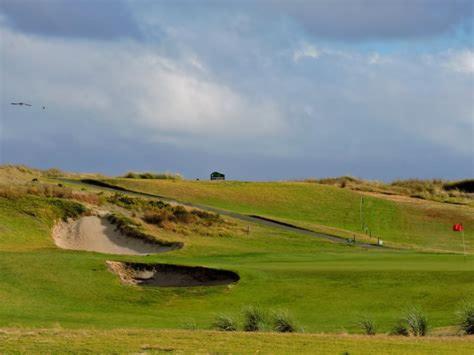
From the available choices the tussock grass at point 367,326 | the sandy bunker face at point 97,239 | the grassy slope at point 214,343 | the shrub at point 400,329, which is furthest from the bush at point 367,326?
the sandy bunker face at point 97,239

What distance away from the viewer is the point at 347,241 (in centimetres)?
6056

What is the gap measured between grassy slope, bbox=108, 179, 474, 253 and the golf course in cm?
18

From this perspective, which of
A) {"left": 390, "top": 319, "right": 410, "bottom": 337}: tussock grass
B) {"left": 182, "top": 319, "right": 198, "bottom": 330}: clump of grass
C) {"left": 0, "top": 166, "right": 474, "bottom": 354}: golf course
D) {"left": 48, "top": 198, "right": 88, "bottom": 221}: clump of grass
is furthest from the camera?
{"left": 48, "top": 198, "right": 88, "bottom": 221}: clump of grass

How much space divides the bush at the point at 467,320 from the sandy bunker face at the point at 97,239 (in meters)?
32.0

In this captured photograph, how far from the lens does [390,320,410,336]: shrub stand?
894 inches

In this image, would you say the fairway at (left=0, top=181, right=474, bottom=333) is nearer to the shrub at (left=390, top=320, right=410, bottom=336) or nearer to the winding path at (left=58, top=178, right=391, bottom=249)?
the shrub at (left=390, top=320, right=410, bottom=336)

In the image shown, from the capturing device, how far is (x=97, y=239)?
186ft

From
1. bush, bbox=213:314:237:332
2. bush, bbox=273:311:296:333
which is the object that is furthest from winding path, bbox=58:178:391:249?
bush, bbox=213:314:237:332

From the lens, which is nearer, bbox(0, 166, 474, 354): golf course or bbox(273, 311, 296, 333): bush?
bbox(0, 166, 474, 354): golf course

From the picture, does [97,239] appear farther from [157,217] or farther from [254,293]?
[254,293]

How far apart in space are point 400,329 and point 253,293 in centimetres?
1048

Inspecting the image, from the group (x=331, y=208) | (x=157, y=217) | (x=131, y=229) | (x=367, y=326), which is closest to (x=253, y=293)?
(x=367, y=326)

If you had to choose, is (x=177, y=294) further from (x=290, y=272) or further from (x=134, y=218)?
(x=134, y=218)

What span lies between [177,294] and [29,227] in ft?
81.2
